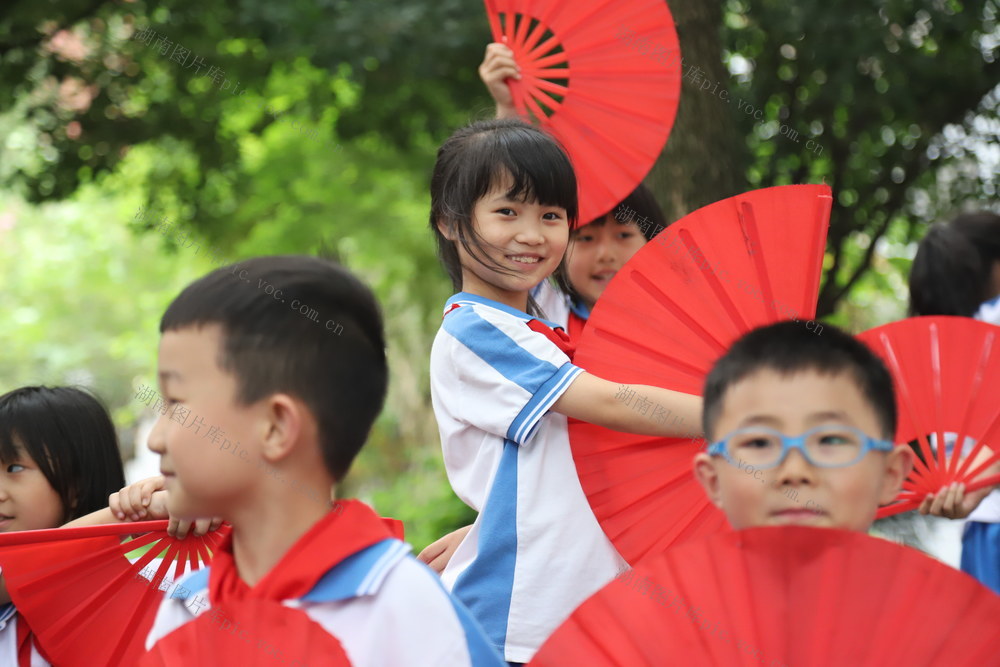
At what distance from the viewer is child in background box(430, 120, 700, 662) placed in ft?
7.40

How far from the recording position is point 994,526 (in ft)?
11.2

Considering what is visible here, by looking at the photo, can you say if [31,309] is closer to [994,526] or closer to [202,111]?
[202,111]

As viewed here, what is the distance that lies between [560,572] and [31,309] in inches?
682

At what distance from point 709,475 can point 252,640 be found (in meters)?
0.75

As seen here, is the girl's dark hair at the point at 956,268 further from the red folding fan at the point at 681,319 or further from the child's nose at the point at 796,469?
the child's nose at the point at 796,469

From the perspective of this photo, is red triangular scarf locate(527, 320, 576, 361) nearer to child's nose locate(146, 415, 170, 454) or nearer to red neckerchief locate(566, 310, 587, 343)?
red neckerchief locate(566, 310, 587, 343)

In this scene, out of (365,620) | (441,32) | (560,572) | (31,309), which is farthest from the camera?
(31,309)

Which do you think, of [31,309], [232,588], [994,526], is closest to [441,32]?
[994,526]

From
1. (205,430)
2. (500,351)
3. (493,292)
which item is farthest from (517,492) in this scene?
(205,430)

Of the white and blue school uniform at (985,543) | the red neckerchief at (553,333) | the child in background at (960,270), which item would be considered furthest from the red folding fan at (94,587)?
the child in background at (960,270)

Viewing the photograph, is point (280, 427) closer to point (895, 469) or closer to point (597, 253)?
point (895, 469)

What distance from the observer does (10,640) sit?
8.25 feet

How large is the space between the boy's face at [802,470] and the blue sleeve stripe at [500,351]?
0.56 meters

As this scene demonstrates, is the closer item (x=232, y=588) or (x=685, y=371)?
(x=232, y=588)
